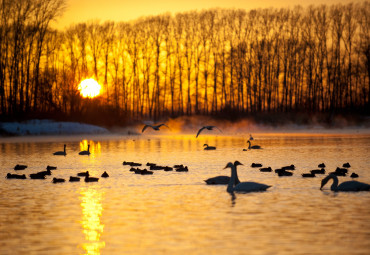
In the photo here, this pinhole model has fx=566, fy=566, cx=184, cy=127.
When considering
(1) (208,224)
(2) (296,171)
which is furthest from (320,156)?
(1) (208,224)

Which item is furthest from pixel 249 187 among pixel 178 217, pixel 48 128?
pixel 48 128

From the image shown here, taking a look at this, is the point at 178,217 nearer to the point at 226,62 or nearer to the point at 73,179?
the point at 73,179

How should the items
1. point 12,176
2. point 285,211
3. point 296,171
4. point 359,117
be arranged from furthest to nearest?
point 359,117 < point 296,171 < point 12,176 < point 285,211

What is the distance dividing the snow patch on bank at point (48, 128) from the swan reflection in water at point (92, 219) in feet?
128

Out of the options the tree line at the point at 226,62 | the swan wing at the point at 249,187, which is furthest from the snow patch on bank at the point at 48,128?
the swan wing at the point at 249,187

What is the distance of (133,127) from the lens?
227 ft

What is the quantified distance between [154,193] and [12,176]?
732 cm

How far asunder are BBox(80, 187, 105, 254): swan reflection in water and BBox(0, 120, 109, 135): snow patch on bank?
3909 centimetres

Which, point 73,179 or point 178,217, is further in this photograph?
point 73,179

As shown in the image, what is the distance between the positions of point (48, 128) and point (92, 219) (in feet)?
153

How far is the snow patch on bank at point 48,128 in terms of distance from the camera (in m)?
56.8

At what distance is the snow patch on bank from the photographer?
56750 mm

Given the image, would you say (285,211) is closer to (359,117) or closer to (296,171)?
(296,171)

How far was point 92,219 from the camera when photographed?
14.3 meters
